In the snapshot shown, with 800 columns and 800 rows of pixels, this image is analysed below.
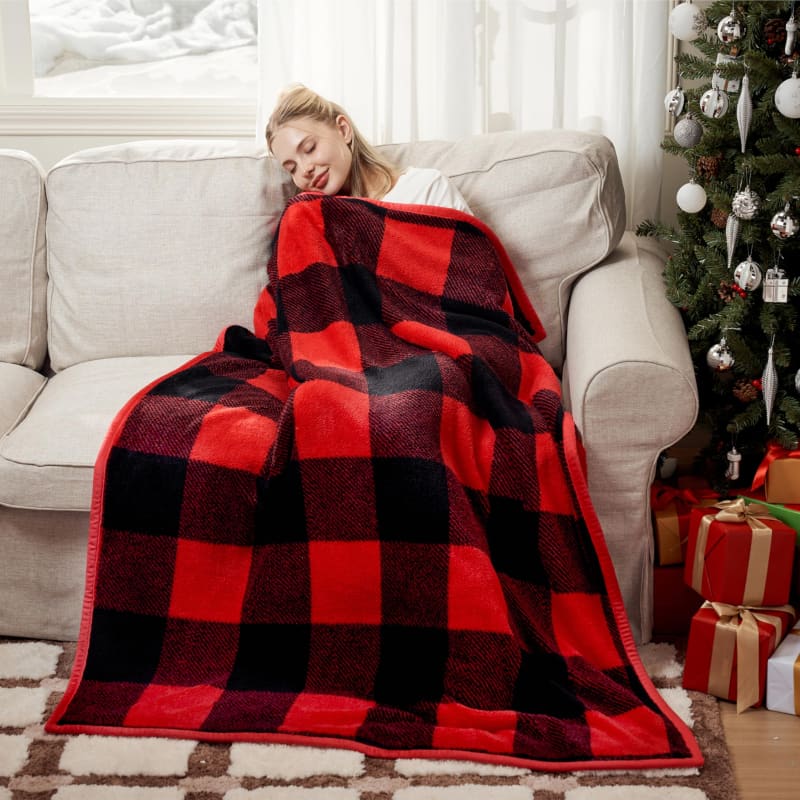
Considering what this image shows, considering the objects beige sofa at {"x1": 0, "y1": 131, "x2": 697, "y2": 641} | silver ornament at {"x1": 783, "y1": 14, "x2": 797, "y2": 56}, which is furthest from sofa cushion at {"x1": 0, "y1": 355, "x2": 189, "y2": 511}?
silver ornament at {"x1": 783, "y1": 14, "x2": 797, "y2": 56}

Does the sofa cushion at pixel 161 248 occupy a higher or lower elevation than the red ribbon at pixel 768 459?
higher

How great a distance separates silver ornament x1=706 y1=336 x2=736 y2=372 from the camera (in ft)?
6.18

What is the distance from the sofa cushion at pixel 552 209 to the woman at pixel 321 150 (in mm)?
106

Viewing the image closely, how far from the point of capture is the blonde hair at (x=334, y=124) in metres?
2.13

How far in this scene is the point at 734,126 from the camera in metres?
1.91

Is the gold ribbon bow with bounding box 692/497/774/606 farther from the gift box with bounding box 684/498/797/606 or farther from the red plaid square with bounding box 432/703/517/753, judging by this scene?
the red plaid square with bounding box 432/703/517/753

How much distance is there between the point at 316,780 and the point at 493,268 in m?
1.03

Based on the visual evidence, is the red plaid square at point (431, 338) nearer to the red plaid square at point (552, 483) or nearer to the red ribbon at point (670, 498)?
the red plaid square at point (552, 483)

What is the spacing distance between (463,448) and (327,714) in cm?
46

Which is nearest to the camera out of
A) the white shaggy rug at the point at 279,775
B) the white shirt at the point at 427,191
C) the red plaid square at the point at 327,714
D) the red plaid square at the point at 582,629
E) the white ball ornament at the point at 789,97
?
the white shaggy rug at the point at 279,775

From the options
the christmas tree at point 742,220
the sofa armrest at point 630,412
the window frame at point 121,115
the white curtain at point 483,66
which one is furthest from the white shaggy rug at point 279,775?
the window frame at point 121,115

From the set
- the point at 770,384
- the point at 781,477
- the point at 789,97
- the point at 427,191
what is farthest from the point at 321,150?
the point at 781,477

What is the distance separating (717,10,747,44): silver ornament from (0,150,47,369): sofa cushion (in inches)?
58.3

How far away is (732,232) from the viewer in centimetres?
186
